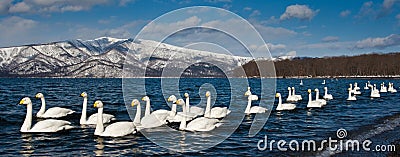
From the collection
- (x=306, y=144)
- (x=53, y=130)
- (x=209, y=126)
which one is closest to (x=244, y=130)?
(x=209, y=126)

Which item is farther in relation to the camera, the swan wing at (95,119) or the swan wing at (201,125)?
the swan wing at (95,119)

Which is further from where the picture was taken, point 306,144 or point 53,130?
point 53,130

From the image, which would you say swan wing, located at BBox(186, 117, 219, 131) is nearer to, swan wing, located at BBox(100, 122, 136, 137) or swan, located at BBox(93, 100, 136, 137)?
swan, located at BBox(93, 100, 136, 137)

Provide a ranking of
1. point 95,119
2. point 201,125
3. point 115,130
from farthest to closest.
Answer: point 95,119 < point 201,125 < point 115,130

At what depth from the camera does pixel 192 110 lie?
1013 inches

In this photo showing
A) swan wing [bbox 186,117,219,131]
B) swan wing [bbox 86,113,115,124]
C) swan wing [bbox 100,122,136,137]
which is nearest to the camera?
swan wing [bbox 100,122,136,137]

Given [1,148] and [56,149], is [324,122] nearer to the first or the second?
[56,149]

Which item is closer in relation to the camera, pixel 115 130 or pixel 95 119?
pixel 115 130

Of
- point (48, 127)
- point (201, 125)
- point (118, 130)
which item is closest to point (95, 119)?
point (48, 127)

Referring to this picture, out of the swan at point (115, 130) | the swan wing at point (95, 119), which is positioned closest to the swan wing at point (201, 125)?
the swan at point (115, 130)

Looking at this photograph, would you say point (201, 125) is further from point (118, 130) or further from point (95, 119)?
point (95, 119)

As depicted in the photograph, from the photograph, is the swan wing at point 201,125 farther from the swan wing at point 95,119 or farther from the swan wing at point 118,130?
the swan wing at point 95,119

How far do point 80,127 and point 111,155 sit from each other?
7.39m

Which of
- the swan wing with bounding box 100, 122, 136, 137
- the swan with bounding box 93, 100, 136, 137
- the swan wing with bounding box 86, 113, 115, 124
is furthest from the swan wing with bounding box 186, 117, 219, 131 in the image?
the swan wing with bounding box 86, 113, 115, 124
